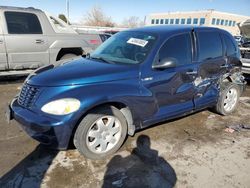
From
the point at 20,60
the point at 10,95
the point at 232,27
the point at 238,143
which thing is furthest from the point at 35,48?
the point at 232,27

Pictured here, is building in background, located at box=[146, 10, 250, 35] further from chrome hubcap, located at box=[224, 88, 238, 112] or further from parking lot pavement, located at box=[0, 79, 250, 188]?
parking lot pavement, located at box=[0, 79, 250, 188]

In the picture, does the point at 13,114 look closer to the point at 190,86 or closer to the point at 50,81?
the point at 50,81

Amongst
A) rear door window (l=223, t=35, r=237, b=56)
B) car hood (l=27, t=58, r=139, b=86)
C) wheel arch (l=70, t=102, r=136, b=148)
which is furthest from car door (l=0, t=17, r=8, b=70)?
rear door window (l=223, t=35, r=237, b=56)

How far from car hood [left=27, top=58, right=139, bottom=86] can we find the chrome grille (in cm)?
7

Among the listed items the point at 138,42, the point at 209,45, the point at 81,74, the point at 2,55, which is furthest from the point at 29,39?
the point at 209,45

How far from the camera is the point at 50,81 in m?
3.30

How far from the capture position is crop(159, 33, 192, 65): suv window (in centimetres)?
402

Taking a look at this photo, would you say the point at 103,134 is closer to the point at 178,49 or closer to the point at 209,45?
the point at 178,49

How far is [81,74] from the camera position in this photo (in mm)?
3391

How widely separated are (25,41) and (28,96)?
388 cm

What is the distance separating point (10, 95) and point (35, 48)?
4.80 feet

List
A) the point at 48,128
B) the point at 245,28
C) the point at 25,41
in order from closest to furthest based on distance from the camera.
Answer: the point at 48,128, the point at 25,41, the point at 245,28

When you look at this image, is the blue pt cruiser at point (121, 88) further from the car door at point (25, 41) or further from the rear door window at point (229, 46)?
the car door at point (25, 41)

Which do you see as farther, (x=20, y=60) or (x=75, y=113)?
(x=20, y=60)
